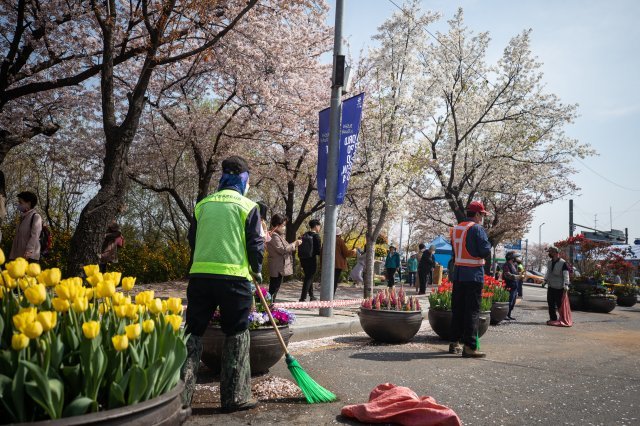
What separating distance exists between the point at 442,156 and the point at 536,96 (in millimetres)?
5014

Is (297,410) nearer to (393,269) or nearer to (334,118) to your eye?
(334,118)

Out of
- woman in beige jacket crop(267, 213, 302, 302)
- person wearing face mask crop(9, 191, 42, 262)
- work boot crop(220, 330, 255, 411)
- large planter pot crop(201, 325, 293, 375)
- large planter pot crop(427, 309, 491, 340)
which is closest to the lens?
work boot crop(220, 330, 255, 411)

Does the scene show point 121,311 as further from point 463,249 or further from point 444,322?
point 444,322

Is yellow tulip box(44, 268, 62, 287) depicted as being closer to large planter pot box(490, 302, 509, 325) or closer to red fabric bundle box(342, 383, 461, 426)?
red fabric bundle box(342, 383, 461, 426)

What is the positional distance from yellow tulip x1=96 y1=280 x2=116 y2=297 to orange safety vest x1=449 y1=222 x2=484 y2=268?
213 inches

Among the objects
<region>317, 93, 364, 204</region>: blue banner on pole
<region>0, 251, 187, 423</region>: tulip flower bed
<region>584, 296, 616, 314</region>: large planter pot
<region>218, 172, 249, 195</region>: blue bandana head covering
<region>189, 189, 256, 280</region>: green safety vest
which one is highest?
<region>317, 93, 364, 204</region>: blue banner on pole

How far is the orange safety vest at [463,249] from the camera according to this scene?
6.78m

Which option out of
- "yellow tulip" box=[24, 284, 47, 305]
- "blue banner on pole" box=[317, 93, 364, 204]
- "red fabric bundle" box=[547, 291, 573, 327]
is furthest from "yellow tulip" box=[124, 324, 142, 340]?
"red fabric bundle" box=[547, 291, 573, 327]

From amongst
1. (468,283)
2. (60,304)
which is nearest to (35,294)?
(60,304)

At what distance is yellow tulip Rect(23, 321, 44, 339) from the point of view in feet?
5.70

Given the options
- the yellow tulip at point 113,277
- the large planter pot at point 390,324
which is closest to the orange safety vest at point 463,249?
the large planter pot at point 390,324

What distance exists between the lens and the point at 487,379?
540 centimetres

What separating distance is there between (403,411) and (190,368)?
1692mm

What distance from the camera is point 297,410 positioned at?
4102 mm
